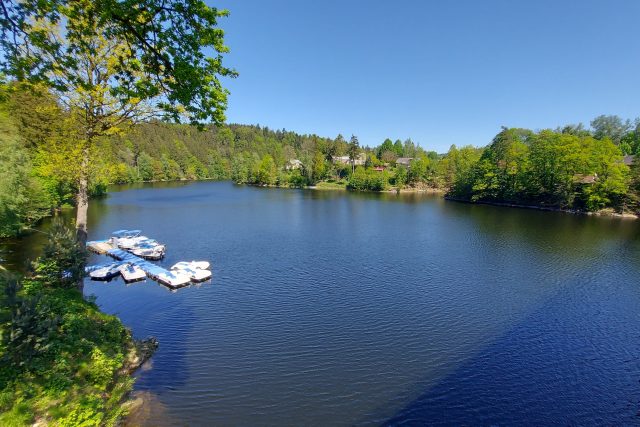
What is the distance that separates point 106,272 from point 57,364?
21.5 metres

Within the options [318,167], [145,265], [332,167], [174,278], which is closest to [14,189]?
[145,265]

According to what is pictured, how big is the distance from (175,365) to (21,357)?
781cm

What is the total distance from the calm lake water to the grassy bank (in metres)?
2.11

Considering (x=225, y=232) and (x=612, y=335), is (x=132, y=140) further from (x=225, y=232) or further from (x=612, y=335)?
(x=612, y=335)

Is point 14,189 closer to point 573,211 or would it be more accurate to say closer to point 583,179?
point 573,211

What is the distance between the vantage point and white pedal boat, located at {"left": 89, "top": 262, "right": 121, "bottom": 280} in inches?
1266

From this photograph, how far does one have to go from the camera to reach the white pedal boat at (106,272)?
1266 inches

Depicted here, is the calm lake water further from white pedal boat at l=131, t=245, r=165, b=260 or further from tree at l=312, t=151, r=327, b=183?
tree at l=312, t=151, r=327, b=183

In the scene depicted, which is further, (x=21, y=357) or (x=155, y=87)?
(x=21, y=357)

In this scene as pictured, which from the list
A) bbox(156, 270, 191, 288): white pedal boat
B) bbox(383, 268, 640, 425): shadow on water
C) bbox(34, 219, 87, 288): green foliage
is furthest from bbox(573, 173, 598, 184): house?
bbox(34, 219, 87, 288): green foliage

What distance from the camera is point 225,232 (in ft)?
178

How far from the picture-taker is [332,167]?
512 ft

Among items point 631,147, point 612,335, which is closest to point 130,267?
point 612,335

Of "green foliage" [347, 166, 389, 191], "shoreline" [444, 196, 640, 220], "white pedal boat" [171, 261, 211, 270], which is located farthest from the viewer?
"green foliage" [347, 166, 389, 191]
